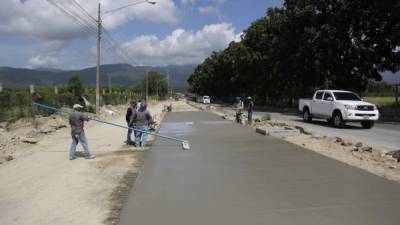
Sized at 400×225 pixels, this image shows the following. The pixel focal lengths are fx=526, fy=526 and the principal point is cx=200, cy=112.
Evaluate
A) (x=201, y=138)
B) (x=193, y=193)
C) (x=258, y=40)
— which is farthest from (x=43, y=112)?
(x=258, y=40)

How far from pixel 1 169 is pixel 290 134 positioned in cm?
1082

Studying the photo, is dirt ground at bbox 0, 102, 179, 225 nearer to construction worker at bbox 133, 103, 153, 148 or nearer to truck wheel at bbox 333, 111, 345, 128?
construction worker at bbox 133, 103, 153, 148

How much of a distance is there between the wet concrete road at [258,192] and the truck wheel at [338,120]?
11.5 meters

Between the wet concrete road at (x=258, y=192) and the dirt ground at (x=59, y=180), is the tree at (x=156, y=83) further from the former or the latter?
the wet concrete road at (x=258, y=192)

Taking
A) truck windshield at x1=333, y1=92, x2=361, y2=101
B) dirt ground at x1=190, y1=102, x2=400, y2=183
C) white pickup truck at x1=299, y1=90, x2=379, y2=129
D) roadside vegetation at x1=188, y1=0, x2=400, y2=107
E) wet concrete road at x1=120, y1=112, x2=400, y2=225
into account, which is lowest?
wet concrete road at x1=120, y1=112, x2=400, y2=225

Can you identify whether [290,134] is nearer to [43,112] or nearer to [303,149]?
[303,149]

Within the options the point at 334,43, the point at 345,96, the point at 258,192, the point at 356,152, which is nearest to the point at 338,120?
the point at 345,96

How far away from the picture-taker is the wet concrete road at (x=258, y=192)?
7426 millimetres

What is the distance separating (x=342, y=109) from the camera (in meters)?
25.3

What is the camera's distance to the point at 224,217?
7453 millimetres

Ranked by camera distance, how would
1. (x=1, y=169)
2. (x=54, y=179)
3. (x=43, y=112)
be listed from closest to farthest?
(x=54, y=179) < (x=1, y=169) < (x=43, y=112)

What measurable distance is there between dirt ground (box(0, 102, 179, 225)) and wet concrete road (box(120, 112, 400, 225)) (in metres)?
0.58

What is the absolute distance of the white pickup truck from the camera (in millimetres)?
24906

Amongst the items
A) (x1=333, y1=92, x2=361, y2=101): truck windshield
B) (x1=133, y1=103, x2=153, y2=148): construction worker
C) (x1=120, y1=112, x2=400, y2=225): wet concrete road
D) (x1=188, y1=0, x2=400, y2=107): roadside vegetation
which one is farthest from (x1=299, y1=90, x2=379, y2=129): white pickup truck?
(x1=133, y1=103, x2=153, y2=148): construction worker
